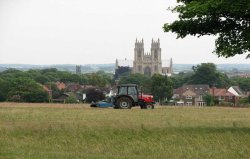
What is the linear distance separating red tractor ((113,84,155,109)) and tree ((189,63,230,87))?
413ft

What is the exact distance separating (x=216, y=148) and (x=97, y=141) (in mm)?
4098

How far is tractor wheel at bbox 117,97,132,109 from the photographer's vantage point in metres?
35.6

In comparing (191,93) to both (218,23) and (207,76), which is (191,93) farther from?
(218,23)

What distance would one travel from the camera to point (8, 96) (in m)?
104

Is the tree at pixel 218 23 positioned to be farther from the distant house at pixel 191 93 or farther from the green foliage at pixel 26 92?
the distant house at pixel 191 93

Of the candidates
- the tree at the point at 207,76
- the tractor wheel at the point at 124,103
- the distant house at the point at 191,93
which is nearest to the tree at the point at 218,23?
the tractor wheel at the point at 124,103

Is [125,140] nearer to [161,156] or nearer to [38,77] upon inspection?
[161,156]

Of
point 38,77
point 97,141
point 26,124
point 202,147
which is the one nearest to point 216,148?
point 202,147

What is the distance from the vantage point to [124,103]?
35.8 m

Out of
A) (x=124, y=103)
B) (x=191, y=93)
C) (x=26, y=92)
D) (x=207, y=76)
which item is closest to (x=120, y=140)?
(x=124, y=103)

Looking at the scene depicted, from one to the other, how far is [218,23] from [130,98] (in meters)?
16.6

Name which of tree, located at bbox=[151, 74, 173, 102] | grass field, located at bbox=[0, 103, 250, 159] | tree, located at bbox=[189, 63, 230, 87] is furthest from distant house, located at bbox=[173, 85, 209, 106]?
grass field, located at bbox=[0, 103, 250, 159]

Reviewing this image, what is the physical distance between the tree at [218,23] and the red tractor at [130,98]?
1563 centimetres

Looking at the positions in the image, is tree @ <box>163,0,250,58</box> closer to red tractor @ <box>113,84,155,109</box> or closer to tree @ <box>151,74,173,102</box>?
red tractor @ <box>113,84,155,109</box>
